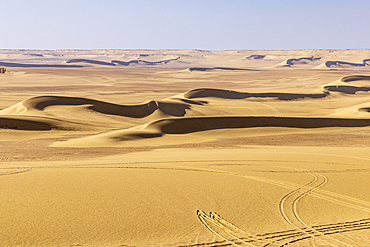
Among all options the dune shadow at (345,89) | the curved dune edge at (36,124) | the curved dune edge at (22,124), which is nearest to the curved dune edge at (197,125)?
the curved dune edge at (36,124)

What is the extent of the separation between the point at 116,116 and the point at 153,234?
29.2m

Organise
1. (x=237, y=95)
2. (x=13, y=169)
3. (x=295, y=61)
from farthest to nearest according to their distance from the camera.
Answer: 1. (x=295, y=61)
2. (x=237, y=95)
3. (x=13, y=169)

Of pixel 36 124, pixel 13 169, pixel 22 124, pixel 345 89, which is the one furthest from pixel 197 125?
pixel 345 89

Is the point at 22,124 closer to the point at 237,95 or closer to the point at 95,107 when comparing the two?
the point at 95,107

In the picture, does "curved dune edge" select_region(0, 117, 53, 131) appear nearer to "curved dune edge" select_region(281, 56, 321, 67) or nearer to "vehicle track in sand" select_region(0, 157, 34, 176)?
"vehicle track in sand" select_region(0, 157, 34, 176)

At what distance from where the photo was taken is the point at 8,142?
68.2ft

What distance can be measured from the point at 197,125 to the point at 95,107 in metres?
13.9

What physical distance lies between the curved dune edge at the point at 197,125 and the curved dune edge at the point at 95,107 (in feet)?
38.4

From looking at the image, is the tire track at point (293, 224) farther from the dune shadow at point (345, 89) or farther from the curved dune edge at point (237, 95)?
the dune shadow at point (345, 89)

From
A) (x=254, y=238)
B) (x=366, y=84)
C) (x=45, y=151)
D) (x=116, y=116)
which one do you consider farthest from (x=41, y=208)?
(x=366, y=84)

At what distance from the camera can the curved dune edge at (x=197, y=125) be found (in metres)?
21.4

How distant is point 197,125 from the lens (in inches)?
1023

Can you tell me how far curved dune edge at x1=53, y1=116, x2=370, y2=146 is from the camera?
21.4m

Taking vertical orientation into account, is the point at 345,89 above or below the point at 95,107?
below
